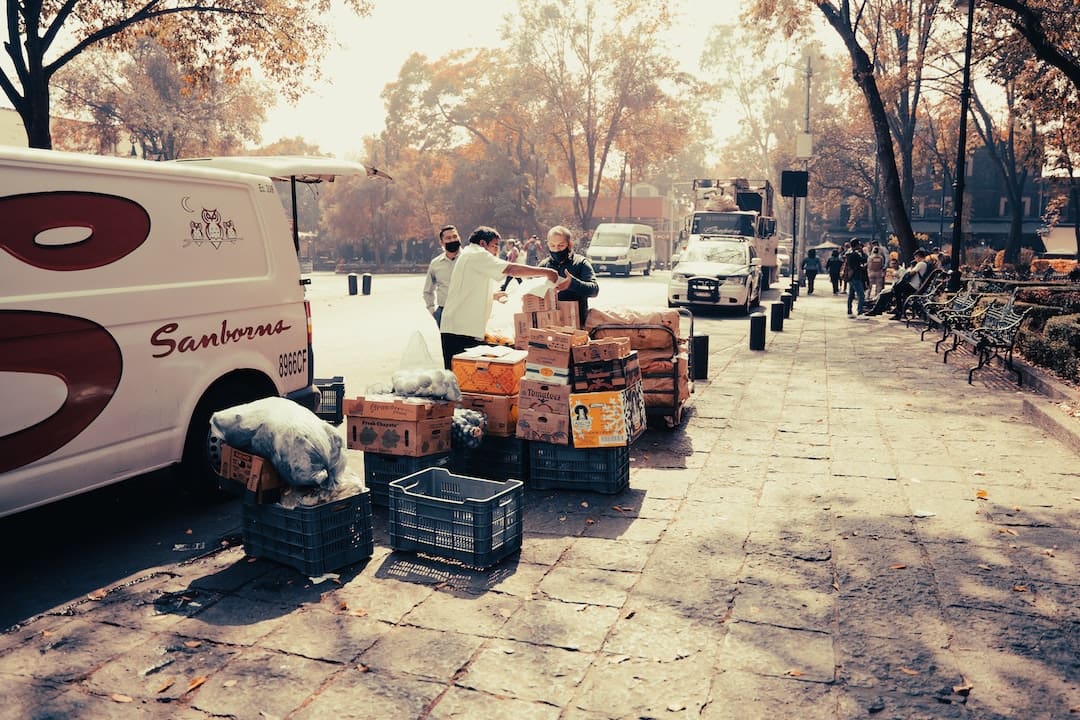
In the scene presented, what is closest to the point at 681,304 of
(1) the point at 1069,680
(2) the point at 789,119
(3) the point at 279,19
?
(3) the point at 279,19

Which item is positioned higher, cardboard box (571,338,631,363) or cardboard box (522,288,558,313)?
cardboard box (522,288,558,313)

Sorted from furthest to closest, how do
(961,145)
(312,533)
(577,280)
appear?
(961,145)
(577,280)
(312,533)

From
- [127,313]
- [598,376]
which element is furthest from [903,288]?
[127,313]

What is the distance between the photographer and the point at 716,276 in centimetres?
2073

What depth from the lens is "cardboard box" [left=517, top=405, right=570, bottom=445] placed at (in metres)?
6.22

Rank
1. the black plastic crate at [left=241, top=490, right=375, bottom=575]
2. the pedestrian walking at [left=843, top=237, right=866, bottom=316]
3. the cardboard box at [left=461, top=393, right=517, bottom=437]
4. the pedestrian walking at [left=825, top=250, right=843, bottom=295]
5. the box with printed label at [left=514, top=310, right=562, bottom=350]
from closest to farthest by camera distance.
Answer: the black plastic crate at [left=241, top=490, right=375, bottom=575]
the cardboard box at [left=461, top=393, right=517, bottom=437]
the box with printed label at [left=514, top=310, right=562, bottom=350]
the pedestrian walking at [left=843, top=237, right=866, bottom=316]
the pedestrian walking at [left=825, top=250, right=843, bottom=295]

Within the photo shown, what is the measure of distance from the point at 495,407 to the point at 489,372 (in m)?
0.27

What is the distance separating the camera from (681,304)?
21906 millimetres

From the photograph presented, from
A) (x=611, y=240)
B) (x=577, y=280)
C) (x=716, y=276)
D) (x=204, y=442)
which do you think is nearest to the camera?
(x=204, y=442)

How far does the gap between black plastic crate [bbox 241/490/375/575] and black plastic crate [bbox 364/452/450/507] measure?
30.1 inches

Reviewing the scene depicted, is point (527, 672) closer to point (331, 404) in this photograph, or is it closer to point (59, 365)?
point (59, 365)

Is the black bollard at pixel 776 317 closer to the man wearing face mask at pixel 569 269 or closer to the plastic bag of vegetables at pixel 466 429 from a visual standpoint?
the man wearing face mask at pixel 569 269

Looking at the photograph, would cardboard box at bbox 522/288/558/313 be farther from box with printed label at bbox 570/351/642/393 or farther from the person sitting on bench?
the person sitting on bench

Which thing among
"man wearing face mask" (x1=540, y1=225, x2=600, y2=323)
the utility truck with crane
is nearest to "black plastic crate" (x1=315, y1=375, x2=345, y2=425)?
"man wearing face mask" (x1=540, y1=225, x2=600, y2=323)
